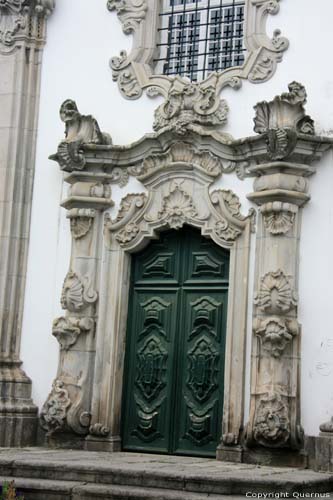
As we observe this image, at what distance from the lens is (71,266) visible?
483 inches

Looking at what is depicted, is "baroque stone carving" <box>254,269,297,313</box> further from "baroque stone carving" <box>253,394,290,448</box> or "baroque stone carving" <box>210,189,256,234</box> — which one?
"baroque stone carving" <box>253,394,290,448</box>

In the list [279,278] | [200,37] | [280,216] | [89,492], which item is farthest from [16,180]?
[89,492]

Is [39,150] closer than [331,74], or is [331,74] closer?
[331,74]

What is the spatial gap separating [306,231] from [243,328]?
1122 mm

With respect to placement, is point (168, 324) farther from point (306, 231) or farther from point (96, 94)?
point (96, 94)

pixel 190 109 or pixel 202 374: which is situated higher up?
pixel 190 109

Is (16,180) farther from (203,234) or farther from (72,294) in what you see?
(203,234)

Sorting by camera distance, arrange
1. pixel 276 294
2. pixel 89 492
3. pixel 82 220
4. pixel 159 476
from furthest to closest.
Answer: pixel 82 220
pixel 276 294
pixel 159 476
pixel 89 492

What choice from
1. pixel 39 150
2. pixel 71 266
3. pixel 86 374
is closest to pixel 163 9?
pixel 39 150

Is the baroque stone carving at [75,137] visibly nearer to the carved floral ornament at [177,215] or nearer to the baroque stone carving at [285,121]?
the carved floral ornament at [177,215]

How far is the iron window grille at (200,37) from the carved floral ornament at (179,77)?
0.14 metres

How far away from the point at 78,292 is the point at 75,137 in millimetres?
1648

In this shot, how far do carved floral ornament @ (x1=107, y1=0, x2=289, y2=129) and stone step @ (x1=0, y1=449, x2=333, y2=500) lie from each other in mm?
3470

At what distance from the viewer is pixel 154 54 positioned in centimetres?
1248
